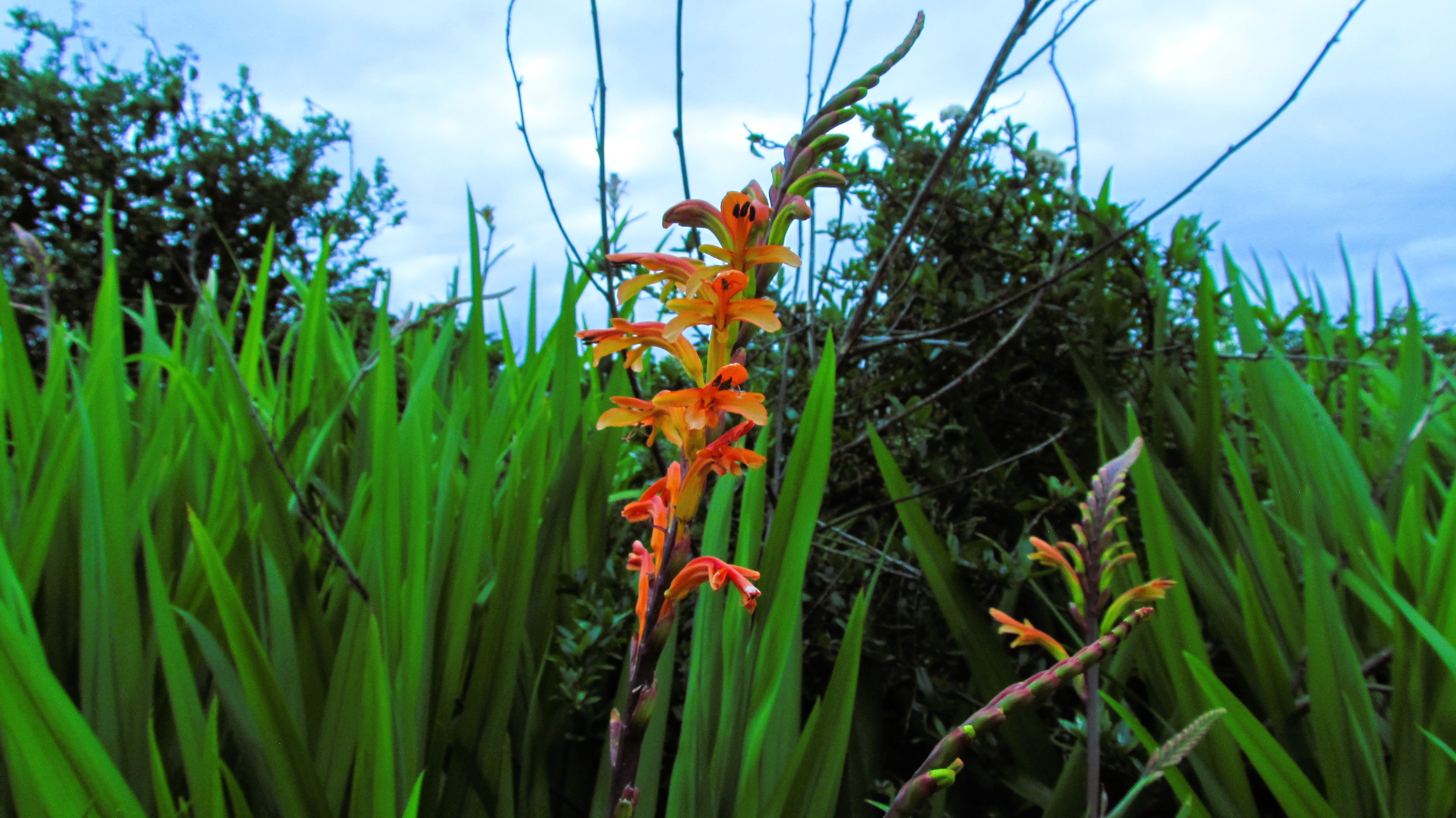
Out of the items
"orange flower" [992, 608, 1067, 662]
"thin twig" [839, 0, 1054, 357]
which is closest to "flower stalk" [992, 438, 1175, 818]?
"orange flower" [992, 608, 1067, 662]

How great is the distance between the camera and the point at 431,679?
92cm

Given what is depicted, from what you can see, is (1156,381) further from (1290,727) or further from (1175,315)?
(1290,727)

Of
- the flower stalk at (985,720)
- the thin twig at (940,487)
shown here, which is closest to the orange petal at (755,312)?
the flower stalk at (985,720)

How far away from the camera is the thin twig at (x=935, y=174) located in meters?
1.18

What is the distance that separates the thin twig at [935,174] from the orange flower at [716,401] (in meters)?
0.79

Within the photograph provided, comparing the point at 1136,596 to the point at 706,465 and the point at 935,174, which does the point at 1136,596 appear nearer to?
the point at 706,465

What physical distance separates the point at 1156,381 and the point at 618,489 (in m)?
1.42

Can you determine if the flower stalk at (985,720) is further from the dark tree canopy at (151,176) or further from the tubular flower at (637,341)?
the dark tree canopy at (151,176)

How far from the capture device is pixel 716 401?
43cm

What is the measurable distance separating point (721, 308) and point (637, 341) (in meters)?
0.08

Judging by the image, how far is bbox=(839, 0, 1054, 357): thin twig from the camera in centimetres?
118

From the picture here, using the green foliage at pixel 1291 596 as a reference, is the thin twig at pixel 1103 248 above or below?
above

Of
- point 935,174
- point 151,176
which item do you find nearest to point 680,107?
point 935,174

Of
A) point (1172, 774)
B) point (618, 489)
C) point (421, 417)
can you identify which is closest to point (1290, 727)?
point (1172, 774)
